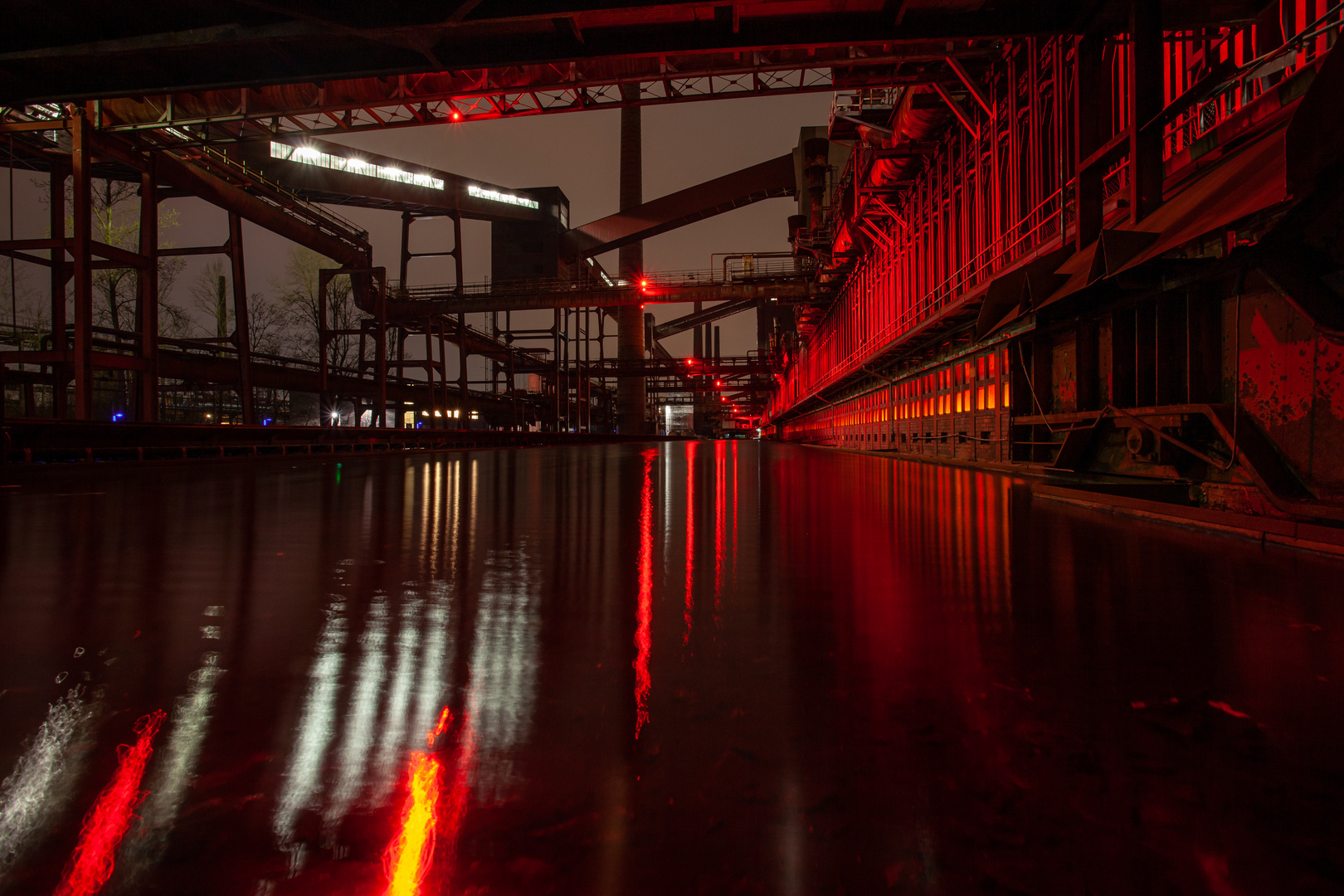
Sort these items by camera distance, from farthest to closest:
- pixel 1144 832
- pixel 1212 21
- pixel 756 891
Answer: pixel 1212 21
pixel 1144 832
pixel 756 891

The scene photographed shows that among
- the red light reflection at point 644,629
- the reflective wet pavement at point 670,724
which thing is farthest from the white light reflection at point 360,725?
the red light reflection at point 644,629

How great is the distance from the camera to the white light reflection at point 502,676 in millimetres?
1042

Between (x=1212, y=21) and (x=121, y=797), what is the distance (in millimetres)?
8694

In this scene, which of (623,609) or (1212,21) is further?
(1212,21)

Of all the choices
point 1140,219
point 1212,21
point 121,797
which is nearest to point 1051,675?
point 121,797

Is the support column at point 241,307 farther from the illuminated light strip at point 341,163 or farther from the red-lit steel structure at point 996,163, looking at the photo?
the illuminated light strip at point 341,163

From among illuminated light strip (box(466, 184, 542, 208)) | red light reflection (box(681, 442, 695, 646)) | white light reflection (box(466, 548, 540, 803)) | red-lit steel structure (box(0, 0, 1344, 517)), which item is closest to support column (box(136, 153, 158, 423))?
red-lit steel structure (box(0, 0, 1344, 517))

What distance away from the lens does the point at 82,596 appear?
2.12m

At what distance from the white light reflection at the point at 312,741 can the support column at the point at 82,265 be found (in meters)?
14.4

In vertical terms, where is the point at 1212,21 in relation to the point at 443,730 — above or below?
above

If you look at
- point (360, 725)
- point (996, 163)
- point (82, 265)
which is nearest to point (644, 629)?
point (360, 725)

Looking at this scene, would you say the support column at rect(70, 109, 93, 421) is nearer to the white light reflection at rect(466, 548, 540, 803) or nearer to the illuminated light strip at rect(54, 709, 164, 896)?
the white light reflection at rect(466, 548, 540, 803)

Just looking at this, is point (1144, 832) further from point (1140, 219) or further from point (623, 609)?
point (1140, 219)

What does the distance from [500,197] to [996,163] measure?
4117 cm
